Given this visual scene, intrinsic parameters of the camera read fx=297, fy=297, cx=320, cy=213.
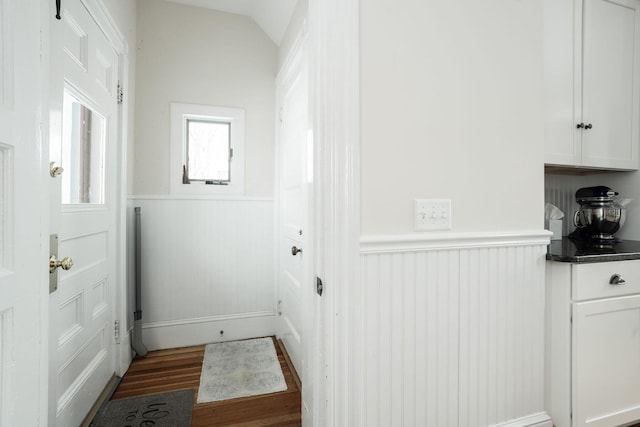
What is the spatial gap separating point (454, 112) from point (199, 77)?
6.94 ft

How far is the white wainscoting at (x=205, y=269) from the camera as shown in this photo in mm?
2377

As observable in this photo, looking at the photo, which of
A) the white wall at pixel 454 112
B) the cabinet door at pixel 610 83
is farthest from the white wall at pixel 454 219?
the cabinet door at pixel 610 83

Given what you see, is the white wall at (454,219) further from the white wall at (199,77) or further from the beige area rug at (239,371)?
the white wall at (199,77)

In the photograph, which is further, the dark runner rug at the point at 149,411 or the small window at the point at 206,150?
the small window at the point at 206,150

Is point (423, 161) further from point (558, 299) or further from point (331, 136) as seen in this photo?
point (558, 299)

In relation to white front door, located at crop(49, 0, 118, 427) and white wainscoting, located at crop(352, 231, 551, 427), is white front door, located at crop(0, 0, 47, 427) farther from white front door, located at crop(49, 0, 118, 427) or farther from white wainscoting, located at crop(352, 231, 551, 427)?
white wainscoting, located at crop(352, 231, 551, 427)

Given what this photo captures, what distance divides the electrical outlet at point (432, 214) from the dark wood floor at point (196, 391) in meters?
1.31

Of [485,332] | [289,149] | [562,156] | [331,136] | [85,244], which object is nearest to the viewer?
[331,136]

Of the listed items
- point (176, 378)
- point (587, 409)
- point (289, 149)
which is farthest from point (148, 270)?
point (587, 409)

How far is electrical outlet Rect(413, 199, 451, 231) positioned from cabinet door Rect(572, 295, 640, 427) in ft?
2.51

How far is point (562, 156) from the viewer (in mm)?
1722

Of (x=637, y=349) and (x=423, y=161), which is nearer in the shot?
A: (x=423, y=161)

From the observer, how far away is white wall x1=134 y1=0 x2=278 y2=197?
92.2 inches

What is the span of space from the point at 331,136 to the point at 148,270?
207cm
